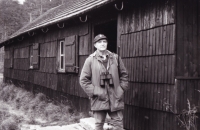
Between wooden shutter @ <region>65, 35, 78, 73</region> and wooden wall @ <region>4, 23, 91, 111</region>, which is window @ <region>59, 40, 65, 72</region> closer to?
wooden wall @ <region>4, 23, 91, 111</region>

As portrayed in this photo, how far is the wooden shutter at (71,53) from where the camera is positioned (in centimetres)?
829

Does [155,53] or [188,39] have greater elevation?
[188,39]

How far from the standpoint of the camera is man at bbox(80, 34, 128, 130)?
3.80 m

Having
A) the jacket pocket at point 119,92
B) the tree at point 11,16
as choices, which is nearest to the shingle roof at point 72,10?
the jacket pocket at point 119,92

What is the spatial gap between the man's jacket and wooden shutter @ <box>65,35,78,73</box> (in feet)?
13.9

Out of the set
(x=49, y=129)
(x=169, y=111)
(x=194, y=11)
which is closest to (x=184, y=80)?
(x=169, y=111)

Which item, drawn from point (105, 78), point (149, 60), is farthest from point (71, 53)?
point (105, 78)

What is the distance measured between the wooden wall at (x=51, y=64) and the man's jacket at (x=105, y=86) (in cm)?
363

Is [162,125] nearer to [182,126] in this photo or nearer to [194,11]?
[182,126]

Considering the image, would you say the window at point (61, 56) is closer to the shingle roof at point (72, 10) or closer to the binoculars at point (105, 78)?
the shingle roof at point (72, 10)

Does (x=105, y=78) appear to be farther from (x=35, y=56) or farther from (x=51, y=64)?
(x=35, y=56)

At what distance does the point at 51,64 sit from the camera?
10352 mm

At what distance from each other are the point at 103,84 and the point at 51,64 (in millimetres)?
6929

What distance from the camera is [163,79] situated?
186 inches
